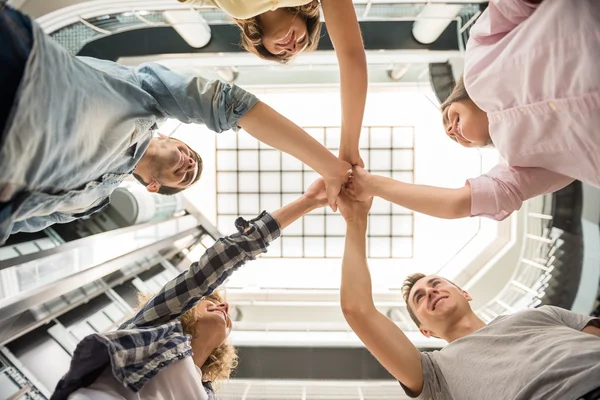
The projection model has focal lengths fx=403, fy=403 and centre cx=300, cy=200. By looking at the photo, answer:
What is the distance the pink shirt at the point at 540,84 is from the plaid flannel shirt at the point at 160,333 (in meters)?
1.10

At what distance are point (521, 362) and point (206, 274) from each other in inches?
51.5

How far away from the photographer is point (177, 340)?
1.53 metres

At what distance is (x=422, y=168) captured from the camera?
5277 millimetres

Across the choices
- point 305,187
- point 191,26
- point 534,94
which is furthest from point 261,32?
point 305,187

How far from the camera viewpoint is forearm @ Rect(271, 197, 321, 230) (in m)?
1.99

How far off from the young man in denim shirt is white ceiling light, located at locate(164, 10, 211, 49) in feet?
4.13

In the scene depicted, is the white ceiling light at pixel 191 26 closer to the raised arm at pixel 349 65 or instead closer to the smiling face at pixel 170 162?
the smiling face at pixel 170 162

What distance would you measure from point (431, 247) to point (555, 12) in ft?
15.3

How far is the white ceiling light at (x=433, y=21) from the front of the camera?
99.7 inches

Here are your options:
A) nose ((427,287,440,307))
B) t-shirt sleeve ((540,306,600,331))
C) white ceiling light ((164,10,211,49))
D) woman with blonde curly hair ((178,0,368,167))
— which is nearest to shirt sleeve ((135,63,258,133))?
woman with blonde curly hair ((178,0,368,167))

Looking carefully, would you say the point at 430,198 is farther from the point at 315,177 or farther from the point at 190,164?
the point at 315,177

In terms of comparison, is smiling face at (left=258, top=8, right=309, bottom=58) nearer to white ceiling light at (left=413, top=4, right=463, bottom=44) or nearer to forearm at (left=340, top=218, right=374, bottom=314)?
forearm at (left=340, top=218, right=374, bottom=314)

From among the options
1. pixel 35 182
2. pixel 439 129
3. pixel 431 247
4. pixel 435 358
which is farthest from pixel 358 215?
pixel 431 247

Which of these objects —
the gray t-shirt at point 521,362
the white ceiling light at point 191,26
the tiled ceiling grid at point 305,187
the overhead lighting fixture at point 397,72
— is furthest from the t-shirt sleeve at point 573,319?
the tiled ceiling grid at point 305,187
